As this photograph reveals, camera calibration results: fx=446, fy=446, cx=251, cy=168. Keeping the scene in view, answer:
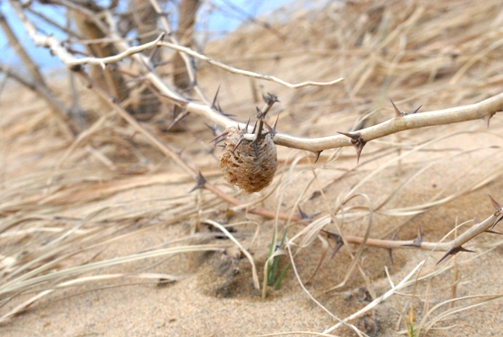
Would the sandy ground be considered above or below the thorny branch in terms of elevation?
below

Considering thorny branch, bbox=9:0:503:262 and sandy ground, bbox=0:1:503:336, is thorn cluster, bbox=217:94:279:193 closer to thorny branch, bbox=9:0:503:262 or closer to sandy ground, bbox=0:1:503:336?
thorny branch, bbox=9:0:503:262

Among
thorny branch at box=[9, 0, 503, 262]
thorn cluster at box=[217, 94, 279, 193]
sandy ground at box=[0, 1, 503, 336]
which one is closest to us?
thorny branch at box=[9, 0, 503, 262]

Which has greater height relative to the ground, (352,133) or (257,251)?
(352,133)

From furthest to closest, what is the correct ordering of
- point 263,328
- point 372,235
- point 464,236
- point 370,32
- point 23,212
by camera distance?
1. point 370,32
2. point 23,212
3. point 372,235
4. point 263,328
5. point 464,236

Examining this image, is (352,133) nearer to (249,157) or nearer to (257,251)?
(249,157)

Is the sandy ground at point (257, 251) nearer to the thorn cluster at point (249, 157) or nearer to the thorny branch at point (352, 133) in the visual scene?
the thorny branch at point (352, 133)

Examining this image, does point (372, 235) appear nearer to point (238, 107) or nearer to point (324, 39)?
point (238, 107)

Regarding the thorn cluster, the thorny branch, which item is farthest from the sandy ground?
the thorn cluster

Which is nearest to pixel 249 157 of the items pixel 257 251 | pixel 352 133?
pixel 352 133

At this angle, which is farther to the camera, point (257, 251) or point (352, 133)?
point (257, 251)

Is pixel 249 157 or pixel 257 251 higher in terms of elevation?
pixel 249 157

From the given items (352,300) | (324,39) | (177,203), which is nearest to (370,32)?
(324,39)
